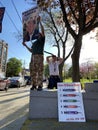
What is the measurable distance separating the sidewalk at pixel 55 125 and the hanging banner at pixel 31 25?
2.37 metres

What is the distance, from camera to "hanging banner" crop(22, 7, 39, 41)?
7.95 m

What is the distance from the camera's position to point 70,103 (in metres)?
7.30

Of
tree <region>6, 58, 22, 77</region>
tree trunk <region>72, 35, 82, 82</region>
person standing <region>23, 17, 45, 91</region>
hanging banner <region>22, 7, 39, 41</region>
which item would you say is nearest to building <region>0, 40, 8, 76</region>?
tree <region>6, 58, 22, 77</region>

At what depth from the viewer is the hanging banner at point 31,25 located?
313 inches

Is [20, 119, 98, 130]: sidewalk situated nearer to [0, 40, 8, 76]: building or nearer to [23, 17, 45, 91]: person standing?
[23, 17, 45, 91]: person standing

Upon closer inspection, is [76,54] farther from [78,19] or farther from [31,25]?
[31,25]

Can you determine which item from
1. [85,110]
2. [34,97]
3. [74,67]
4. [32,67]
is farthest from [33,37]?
[74,67]

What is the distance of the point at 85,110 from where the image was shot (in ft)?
24.5

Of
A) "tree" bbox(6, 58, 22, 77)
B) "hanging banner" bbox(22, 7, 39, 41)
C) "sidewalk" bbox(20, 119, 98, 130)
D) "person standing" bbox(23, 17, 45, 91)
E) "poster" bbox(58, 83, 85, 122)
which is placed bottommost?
"sidewalk" bbox(20, 119, 98, 130)

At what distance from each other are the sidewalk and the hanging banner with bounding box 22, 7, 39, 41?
7.77ft

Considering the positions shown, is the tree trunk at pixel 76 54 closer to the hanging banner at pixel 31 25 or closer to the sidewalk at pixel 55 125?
the hanging banner at pixel 31 25

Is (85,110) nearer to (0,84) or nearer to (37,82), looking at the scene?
(37,82)

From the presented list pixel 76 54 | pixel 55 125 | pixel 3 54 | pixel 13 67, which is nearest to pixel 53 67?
pixel 76 54

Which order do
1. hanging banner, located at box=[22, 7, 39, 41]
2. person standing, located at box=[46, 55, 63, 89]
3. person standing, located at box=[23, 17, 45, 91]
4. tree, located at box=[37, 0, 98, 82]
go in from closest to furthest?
1. hanging banner, located at box=[22, 7, 39, 41]
2. person standing, located at box=[23, 17, 45, 91]
3. person standing, located at box=[46, 55, 63, 89]
4. tree, located at box=[37, 0, 98, 82]
